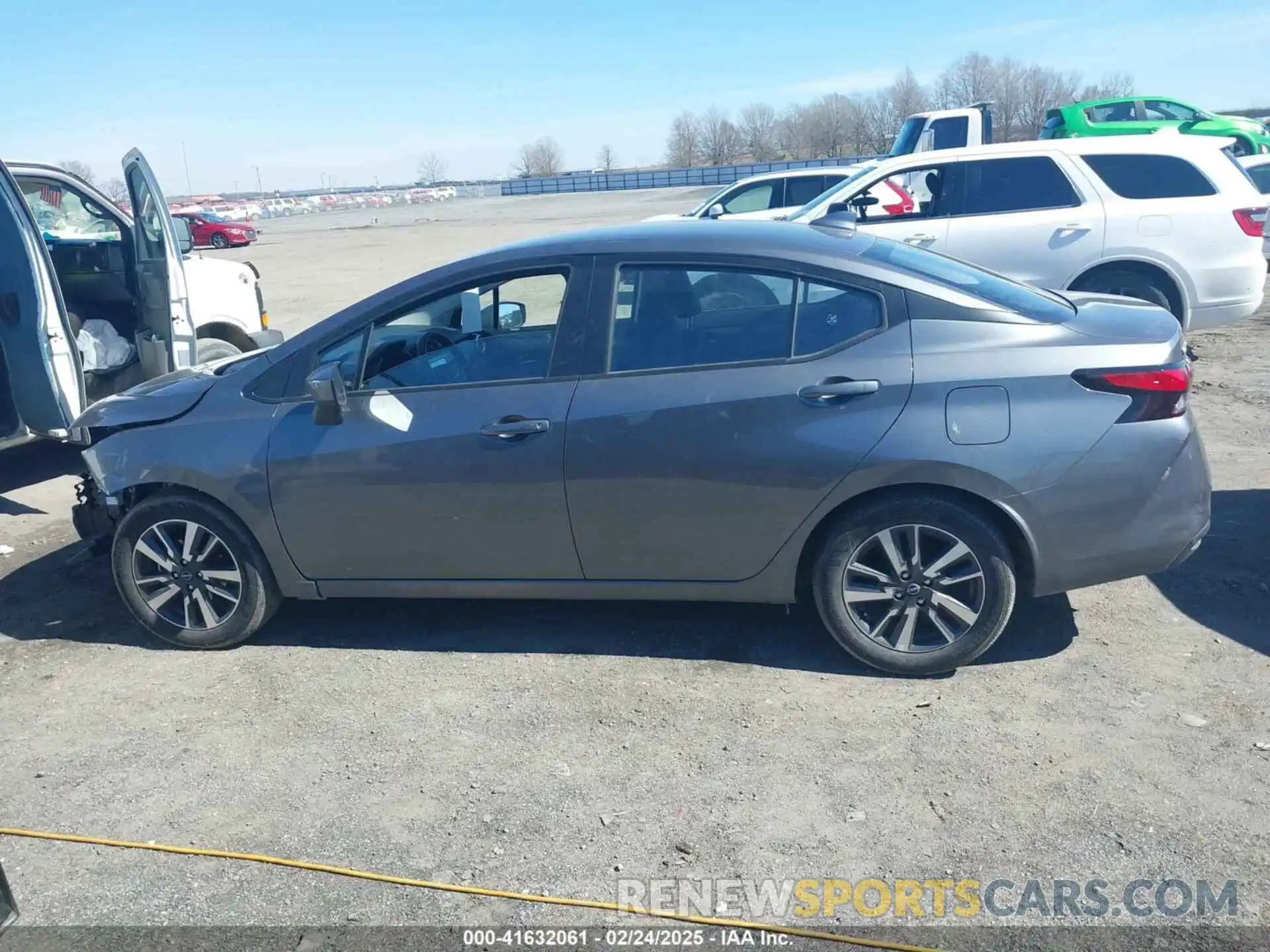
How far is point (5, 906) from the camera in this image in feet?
9.50

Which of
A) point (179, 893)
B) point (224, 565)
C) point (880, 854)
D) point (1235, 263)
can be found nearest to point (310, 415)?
point (224, 565)

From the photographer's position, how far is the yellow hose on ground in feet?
9.32

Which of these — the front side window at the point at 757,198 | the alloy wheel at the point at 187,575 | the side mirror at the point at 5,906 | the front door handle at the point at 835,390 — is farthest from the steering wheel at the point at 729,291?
the front side window at the point at 757,198

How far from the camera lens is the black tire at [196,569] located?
4590 mm

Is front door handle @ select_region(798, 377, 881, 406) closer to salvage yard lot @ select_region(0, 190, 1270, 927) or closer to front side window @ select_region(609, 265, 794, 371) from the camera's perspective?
front side window @ select_region(609, 265, 794, 371)

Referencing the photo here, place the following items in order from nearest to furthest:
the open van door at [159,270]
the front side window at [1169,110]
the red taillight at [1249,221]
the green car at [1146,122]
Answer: the open van door at [159,270]
the red taillight at [1249,221]
the green car at [1146,122]
the front side window at [1169,110]

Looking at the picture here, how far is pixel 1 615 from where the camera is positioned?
539 centimetres

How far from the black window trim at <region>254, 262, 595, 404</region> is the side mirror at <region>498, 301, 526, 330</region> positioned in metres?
0.21

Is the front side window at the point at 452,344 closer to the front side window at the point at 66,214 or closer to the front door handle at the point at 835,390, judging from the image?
the front door handle at the point at 835,390

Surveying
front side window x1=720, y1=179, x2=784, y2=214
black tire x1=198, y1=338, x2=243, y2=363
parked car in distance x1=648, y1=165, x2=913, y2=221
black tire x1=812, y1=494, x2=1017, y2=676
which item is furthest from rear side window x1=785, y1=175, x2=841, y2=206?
black tire x1=812, y1=494, x2=1017, y2=676

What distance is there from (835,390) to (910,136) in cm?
1469

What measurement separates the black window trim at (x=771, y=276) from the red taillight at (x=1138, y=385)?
72 centimetres

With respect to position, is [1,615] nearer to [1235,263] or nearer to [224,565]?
[224,565]

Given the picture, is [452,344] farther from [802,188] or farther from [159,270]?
[802,188]
